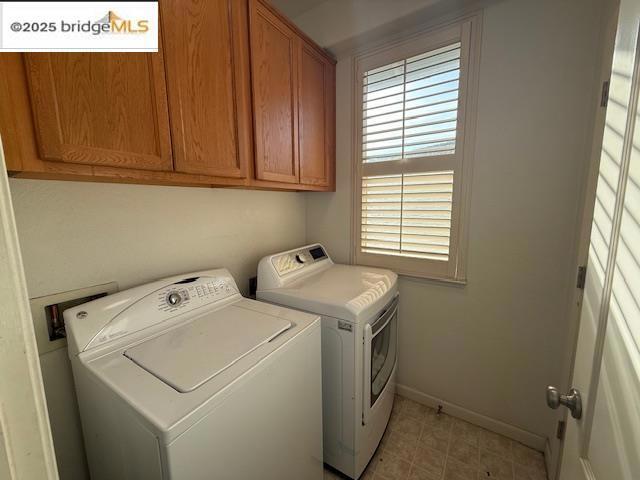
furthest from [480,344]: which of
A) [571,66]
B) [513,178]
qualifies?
[571,66]

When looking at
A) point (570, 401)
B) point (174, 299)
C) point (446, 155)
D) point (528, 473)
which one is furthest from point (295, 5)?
point (528, 473)

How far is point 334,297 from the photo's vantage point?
52.1 inches

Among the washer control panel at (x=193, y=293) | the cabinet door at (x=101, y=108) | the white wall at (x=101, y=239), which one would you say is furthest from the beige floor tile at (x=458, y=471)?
the cabinet door at (x=101, y=108)

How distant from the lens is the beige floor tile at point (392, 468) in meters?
1.40

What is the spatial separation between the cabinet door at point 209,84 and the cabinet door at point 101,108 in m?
0.06

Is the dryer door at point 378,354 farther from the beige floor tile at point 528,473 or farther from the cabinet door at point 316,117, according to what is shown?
the cabinet door at point 316,117

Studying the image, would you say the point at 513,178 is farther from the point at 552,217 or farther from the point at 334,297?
the point at 334,297

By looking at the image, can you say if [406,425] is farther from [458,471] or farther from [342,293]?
[342,293]

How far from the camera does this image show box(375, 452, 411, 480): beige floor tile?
1.40 m

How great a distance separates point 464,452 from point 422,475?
315 millimetres

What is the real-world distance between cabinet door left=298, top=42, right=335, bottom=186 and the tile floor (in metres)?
1.73

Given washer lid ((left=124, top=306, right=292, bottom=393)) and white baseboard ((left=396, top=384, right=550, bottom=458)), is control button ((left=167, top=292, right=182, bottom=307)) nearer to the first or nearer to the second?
washer lid ((left=124, top=306, right=292, bottom=393))

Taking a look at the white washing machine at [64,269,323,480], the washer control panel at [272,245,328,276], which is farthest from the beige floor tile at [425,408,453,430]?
the washer control panel at [272,245,328,276]

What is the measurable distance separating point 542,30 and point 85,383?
8.17 ft
